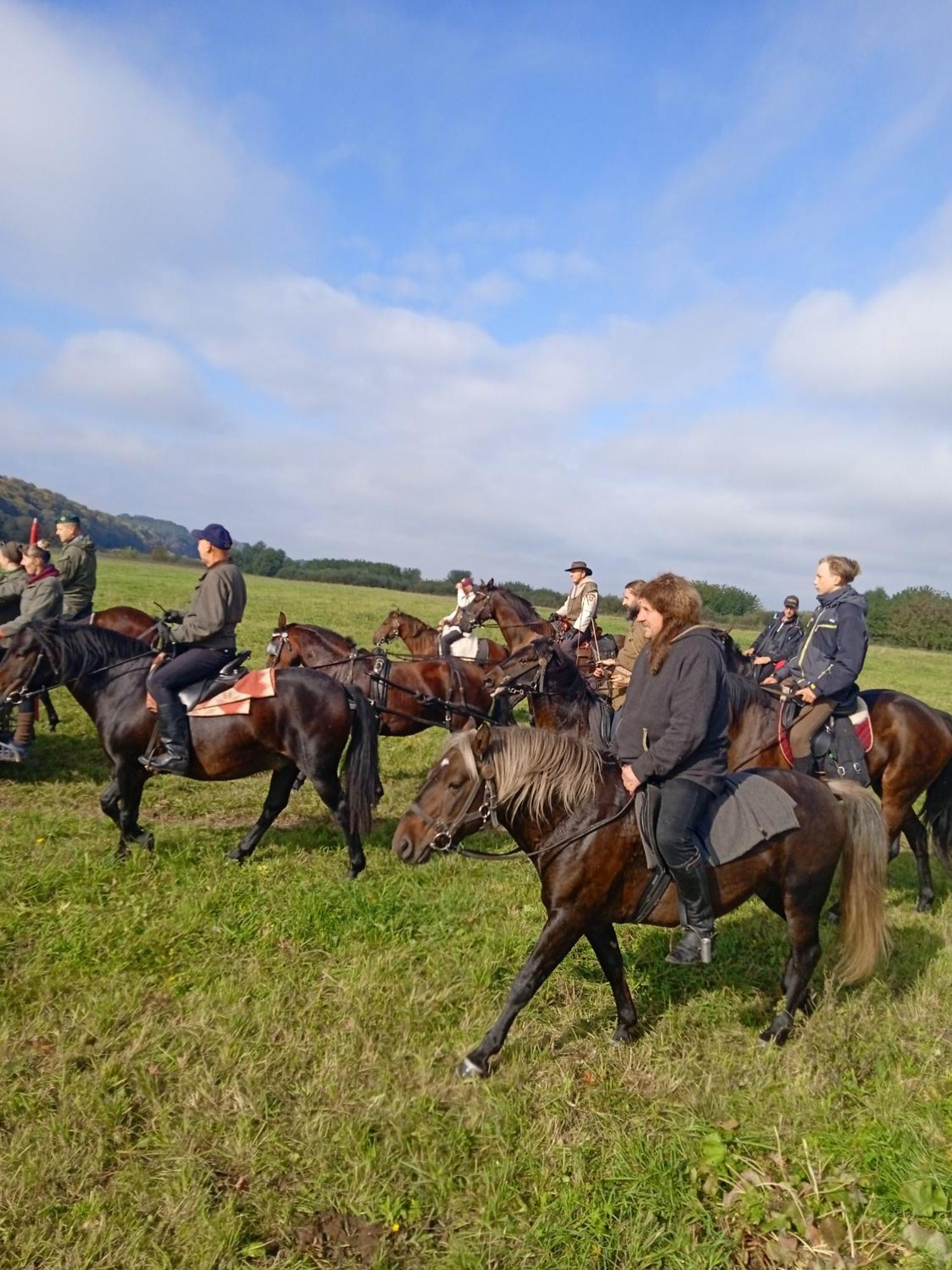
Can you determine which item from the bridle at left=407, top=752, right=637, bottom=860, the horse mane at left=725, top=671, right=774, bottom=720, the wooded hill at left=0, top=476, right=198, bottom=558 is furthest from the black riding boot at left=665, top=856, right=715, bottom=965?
the wooded hill at left=0, top=476, right=198, bottom=558

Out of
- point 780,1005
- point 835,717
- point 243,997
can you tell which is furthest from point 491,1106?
point 835,717

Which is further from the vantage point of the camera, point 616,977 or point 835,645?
point 835,645

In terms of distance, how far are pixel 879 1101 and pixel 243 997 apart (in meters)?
3.54

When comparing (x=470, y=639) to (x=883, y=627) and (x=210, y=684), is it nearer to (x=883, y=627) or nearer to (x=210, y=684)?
(x=210, y=684)

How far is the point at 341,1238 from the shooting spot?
9.15ft

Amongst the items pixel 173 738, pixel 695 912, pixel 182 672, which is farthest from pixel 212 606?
pixel 695 912

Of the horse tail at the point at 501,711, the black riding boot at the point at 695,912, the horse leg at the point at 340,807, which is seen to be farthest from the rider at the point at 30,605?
the black riding boot at the point at 695,912

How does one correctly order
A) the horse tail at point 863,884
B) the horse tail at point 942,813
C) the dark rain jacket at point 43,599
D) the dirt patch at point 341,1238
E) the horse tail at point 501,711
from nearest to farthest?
the dirt patch at point 341,1238
the horse tail at point 863,884
the horse tail at point 942,813
the dark rain jacket at point 43,599
the horse tail at point 501,711

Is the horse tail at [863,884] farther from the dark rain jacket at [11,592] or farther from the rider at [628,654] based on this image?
the dark rain jacket at [11,592]

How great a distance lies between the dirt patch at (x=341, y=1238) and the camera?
2715mm

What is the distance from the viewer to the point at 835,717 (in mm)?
6703

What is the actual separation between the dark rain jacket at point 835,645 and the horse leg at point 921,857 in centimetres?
187

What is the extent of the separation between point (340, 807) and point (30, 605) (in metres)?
4.24

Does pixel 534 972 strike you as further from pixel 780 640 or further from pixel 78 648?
pixel 780 640
